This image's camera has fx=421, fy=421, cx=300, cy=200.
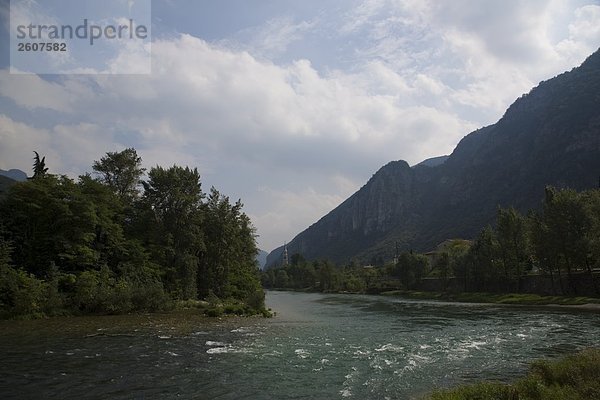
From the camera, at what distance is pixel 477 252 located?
9306 centimetres

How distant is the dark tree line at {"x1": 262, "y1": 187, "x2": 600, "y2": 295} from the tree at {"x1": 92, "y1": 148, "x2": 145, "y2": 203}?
66.3 m

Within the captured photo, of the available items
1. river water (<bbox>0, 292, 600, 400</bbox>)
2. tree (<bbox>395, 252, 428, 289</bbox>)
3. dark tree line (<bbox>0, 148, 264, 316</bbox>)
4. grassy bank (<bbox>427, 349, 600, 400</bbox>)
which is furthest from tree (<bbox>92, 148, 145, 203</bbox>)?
tree (<bbox>395, 252, 428, 289</bbox>)

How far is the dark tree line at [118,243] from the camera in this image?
38.6m

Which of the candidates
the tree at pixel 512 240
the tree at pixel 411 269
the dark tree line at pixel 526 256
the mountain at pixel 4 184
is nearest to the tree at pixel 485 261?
the dark tree line at pixel 526 256

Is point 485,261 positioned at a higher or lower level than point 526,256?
lower

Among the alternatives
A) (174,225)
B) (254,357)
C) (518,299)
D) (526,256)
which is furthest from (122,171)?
(526,256)

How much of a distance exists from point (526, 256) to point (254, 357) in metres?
84.8

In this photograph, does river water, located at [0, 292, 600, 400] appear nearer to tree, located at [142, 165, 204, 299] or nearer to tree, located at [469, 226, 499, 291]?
tree, located at [142, 165, 204, 299]

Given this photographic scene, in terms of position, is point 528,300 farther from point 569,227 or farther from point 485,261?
point 485,261

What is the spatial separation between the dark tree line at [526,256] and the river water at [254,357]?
37929 millimetres

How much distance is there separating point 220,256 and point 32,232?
23760mm

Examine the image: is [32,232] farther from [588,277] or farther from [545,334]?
[588,277]

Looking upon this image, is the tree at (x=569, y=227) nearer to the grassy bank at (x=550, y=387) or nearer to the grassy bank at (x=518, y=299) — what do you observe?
the grassy bank at (x=518, y=299)

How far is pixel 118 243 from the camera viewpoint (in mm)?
49594
